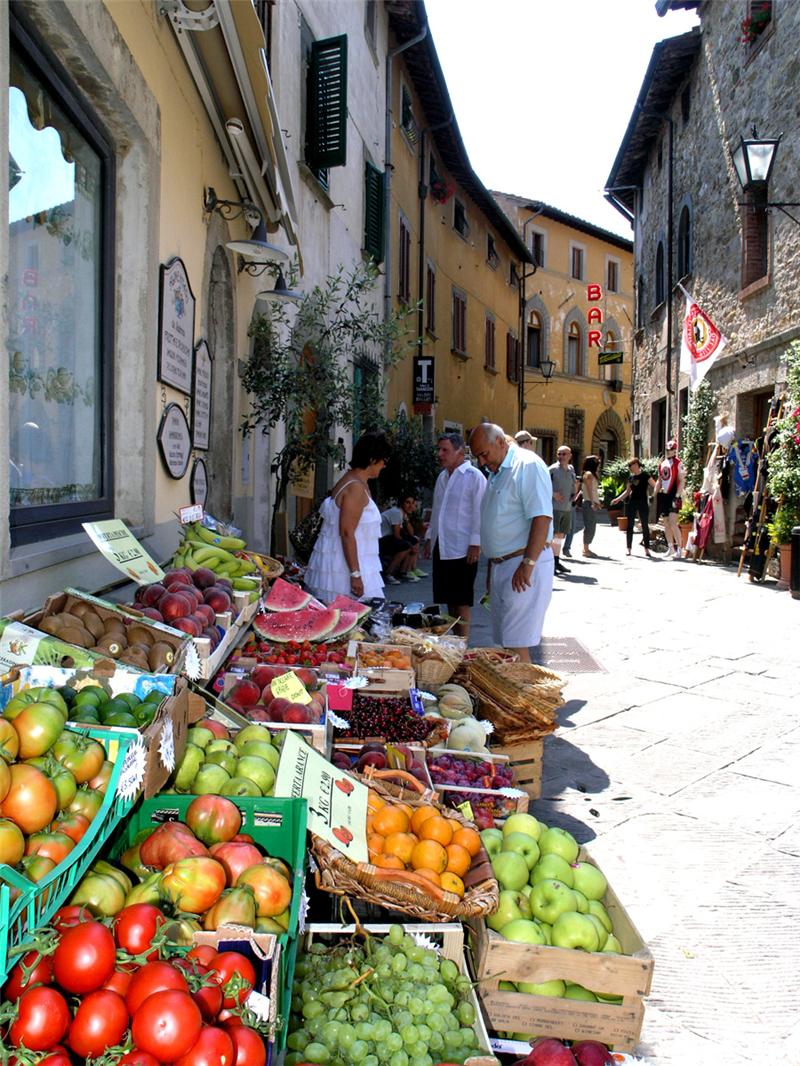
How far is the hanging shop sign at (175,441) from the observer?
4.86 meters

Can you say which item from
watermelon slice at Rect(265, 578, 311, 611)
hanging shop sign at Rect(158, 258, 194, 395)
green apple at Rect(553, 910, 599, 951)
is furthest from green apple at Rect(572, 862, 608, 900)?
hanging shop sign at Rect(158, 258, 194, 395)

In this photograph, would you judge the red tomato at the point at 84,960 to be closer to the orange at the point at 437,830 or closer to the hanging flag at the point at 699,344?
the orange at the point at 437,830

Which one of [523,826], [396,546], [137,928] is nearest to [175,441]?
[523,826]

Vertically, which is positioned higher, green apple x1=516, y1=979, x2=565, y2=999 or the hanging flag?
the hanging flag

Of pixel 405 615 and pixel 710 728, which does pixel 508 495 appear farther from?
pixel 710 728

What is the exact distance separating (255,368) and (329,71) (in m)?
4.70

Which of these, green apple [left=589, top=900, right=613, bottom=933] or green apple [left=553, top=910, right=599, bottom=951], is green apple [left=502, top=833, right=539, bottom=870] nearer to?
green apple [left=589, top=900, right=613, bottom=933]

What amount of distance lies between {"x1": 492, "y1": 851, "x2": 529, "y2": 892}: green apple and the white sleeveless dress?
301cm

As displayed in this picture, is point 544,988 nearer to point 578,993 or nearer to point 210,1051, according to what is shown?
point 578,993

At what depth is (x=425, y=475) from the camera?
45.6ft

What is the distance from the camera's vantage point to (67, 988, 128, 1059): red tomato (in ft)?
4.69

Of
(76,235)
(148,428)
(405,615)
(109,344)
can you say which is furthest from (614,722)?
(76,235)

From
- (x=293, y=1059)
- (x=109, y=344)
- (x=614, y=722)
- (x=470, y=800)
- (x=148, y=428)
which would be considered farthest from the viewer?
(x=614, y=722)

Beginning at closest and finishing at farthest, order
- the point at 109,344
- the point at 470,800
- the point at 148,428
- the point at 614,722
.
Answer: the point at 470,800 → the point at 109,344 → the point at 148,428 → the point at 614,722
